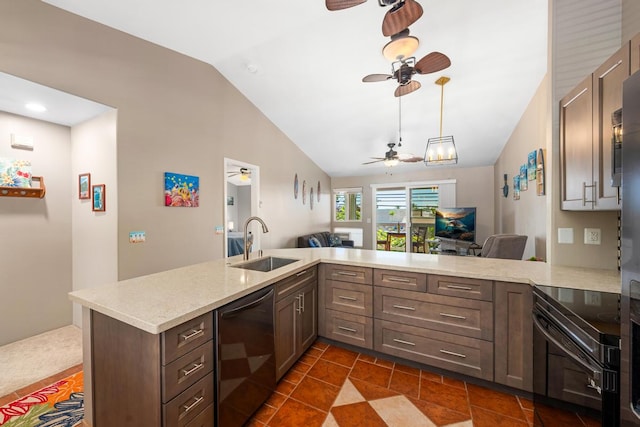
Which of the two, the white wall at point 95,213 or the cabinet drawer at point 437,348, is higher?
the white wall at point 95,213

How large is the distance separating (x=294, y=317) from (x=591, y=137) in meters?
2.37

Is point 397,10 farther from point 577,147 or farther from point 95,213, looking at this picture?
point 95,213

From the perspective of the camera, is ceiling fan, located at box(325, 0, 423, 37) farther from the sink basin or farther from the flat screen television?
the flat screen television

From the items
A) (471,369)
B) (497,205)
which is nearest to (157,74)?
(471,369)

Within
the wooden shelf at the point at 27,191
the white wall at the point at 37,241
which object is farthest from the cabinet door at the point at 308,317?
the wooden shelf at the point at 27,191

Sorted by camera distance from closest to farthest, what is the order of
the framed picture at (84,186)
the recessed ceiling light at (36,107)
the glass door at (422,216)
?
the recessed ceiling light at (36,107) < the framed picture at (84,186) < the glass door at (422,216)

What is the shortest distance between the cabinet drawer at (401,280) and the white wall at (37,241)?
11.9 feet

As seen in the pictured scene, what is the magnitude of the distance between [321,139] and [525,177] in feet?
12.1

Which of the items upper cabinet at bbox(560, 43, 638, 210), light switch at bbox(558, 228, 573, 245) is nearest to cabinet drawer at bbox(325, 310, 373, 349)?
light switch at bbox(558, 228, 573, 245)

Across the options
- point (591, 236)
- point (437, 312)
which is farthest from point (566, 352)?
point (591, 236)

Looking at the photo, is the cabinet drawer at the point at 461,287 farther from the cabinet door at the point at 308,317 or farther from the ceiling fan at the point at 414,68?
the ceiling fan at the point at 414,68

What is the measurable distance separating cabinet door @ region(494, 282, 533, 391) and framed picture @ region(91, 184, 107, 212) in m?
3.69

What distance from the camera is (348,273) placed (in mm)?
2264

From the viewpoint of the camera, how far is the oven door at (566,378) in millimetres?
905
